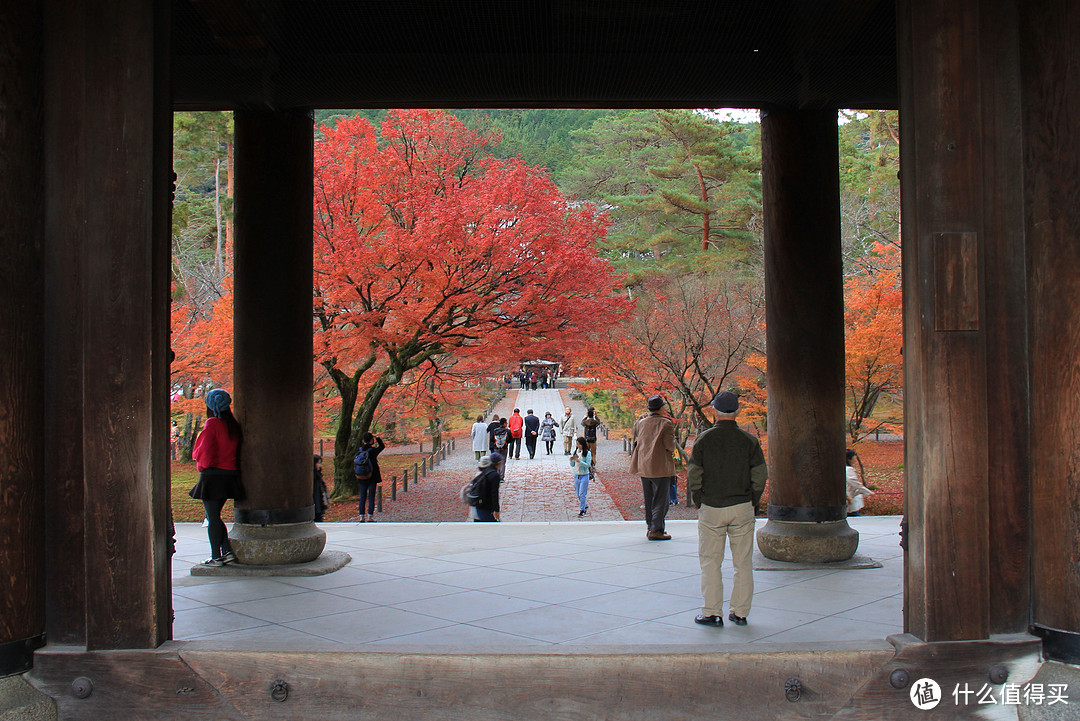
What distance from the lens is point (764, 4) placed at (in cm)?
627

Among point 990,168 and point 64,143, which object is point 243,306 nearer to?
point 64,143

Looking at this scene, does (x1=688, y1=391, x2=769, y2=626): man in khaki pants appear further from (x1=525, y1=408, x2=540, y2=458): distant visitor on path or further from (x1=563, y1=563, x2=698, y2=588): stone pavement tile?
(x1=525, y1=408, x2=540, y2=458): distant visitor on path

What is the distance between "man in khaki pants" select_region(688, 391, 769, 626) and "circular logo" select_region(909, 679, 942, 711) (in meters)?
1.17

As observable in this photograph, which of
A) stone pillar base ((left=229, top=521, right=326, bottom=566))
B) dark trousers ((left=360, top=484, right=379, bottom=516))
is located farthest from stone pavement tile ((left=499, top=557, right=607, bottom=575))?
dark trousers ((left=360, top=484, right=379, bottom=516))

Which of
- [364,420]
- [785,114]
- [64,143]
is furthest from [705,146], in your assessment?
[64,143]

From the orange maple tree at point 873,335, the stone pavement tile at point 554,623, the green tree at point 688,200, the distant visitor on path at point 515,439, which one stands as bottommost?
the distant visitor on path at point 515,439

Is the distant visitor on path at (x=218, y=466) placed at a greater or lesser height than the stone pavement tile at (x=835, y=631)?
greater

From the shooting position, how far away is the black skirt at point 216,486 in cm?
711

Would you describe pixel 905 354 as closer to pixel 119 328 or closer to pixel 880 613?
pixel 880 613

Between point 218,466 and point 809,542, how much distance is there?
5250mm

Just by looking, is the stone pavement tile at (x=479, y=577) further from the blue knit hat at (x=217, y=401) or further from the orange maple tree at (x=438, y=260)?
the orange maple tree at (x=438, y=260)

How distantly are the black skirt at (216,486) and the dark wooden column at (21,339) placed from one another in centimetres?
273

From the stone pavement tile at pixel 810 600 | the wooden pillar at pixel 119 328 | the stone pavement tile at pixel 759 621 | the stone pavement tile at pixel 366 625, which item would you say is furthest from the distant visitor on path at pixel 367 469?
the wooden pillar at pixel 119 328

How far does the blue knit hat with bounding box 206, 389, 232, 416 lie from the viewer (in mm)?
7059
